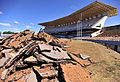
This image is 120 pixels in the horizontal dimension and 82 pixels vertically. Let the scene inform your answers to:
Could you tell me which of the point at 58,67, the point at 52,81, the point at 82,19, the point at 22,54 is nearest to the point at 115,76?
the point at 58,67

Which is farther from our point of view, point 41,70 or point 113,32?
point 113,32

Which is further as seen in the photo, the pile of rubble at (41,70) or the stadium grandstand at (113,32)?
the stadium grandstand at (113,32)

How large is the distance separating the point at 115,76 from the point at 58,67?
2.96 meters

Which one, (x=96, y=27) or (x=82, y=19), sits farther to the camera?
(x=82, y=19)

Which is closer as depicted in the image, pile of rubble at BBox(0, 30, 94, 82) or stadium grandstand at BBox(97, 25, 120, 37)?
pile of rubble at BBox(0, 30, 94, 82)

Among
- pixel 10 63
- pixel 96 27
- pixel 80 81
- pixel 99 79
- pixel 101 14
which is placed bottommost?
pixel 99 79

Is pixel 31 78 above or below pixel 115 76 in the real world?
above

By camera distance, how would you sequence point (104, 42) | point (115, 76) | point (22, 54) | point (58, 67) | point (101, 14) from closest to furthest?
point (115, 76) → point (58, 67) → point (22, 54) → point (104, 42) → point (101, 14)

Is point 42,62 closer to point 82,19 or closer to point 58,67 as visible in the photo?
point 58,67

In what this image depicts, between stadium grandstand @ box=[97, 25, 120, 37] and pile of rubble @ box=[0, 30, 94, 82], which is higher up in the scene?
stadium grandstand @ box=[97, 25, 120, 37]

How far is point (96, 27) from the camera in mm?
29141

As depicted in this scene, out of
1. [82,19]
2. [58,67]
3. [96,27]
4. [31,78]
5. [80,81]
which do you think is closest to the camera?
[80,81]

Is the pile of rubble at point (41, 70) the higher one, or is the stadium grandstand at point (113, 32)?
the stadium grandstand at point (113, 32)

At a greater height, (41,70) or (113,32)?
(113,32)
